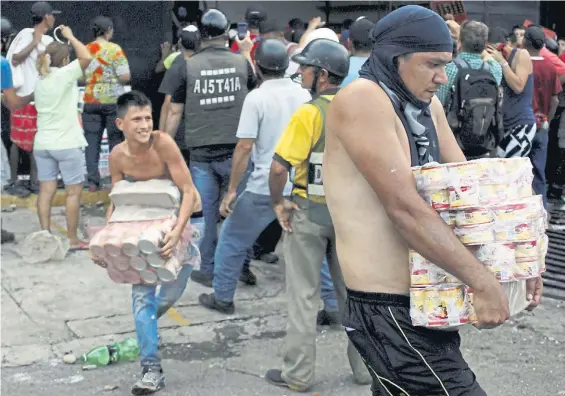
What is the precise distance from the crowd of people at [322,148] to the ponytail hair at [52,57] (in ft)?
0.04

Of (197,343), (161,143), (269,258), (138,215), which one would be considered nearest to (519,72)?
(269,258)

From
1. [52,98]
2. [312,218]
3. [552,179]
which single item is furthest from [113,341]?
[552,179]

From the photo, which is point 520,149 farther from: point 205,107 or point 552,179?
point 205,107

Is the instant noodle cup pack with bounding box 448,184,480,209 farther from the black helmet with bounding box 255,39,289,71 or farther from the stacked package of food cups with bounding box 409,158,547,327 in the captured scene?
the black helmet with bounding box 255,39,289,71

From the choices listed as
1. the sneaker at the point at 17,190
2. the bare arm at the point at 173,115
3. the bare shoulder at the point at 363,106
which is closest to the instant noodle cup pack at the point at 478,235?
the bare shoulder at the point at 363,106

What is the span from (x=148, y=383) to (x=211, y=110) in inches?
104

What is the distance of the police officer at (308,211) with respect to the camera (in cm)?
493

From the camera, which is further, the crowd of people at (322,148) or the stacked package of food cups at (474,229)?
the crowd of people at (322,148)

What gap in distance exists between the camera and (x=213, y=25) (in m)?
6.87

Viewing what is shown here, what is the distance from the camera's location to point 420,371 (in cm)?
299

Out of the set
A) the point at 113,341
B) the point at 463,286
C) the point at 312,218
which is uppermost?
the point at 463,286

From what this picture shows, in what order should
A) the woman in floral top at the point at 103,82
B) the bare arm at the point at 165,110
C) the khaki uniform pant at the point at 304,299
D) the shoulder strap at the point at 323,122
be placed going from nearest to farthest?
the shoulder strap at the point at 323,122 < the khaki uniform pant at the point at 304,299 < the bare arm at the point at 165,110 < the woman in floral top at the point at 103,82

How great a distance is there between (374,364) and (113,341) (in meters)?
3.07

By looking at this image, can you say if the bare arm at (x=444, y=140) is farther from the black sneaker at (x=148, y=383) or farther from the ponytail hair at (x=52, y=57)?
the ponytail hair at (x=52, y=57)
